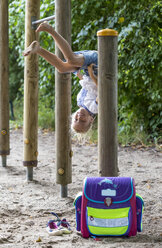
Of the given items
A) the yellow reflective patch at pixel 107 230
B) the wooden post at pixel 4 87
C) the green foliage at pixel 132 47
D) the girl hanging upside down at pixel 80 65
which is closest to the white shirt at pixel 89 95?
the girl hanging upside down at pixel 80 65

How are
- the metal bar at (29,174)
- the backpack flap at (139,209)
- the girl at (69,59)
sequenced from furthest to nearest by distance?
the metal bar at (29,174) < the girl at (69,59) < the backpack flap at (139,209)

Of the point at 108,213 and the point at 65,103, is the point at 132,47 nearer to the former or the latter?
the point at 65,103

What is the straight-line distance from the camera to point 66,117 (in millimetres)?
3822

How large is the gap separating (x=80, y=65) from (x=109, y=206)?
1174 millimetres

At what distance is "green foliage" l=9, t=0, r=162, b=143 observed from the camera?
6043mm

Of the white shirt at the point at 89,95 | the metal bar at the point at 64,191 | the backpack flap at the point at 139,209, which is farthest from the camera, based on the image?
the metal bar at the point at 64,191

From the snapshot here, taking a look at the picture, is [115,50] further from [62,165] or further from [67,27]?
[62,165]

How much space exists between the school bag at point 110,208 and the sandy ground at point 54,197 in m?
0.07

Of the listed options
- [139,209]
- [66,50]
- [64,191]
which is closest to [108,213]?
[139,209]

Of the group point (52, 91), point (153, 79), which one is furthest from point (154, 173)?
point (52, 91)

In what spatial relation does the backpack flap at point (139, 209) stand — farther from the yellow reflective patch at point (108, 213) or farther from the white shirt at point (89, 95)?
the white shirt at point (89, 95)

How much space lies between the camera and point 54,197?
3963 mm

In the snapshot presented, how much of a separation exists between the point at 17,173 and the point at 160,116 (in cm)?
291

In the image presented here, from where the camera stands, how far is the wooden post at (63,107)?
3.72 m
